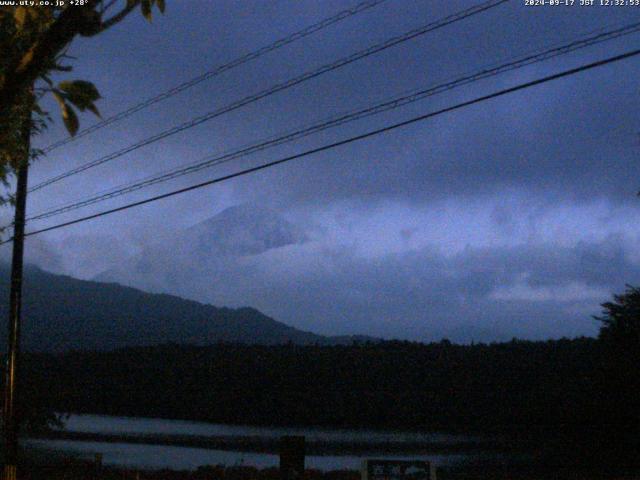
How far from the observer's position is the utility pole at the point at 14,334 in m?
18.0

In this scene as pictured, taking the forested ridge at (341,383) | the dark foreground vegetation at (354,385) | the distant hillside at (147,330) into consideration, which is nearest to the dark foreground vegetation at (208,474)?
the dark foreground vegetation at (354,385)

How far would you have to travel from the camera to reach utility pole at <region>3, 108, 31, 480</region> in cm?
1795

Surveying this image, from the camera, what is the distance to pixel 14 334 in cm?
1841

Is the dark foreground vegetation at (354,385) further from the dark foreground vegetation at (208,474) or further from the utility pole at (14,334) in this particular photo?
the utility pole at (14,334)

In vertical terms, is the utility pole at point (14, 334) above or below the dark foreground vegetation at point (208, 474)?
above

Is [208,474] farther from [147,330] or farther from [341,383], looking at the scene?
[147,330]

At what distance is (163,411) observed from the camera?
90.0 meters

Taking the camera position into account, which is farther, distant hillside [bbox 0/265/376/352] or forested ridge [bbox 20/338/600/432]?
distant hillside [bbox 0/265/376/352]

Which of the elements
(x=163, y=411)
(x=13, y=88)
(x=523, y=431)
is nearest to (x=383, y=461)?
(x=13, y=88)

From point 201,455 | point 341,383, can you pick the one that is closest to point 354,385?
point 341,383

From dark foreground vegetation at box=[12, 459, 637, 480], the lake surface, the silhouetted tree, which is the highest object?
the silhouetted tree

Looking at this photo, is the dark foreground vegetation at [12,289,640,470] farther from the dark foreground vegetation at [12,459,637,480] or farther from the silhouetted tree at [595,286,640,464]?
the dark foreground vegetation at [12,459,637,480]

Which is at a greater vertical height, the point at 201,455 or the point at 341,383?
the point at 341,383

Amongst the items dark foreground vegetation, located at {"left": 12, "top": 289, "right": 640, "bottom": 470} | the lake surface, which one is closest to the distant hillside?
dark foreground vegetation, located at {"left": 12, "top": 289, "right": 640, "bottom": 470}
